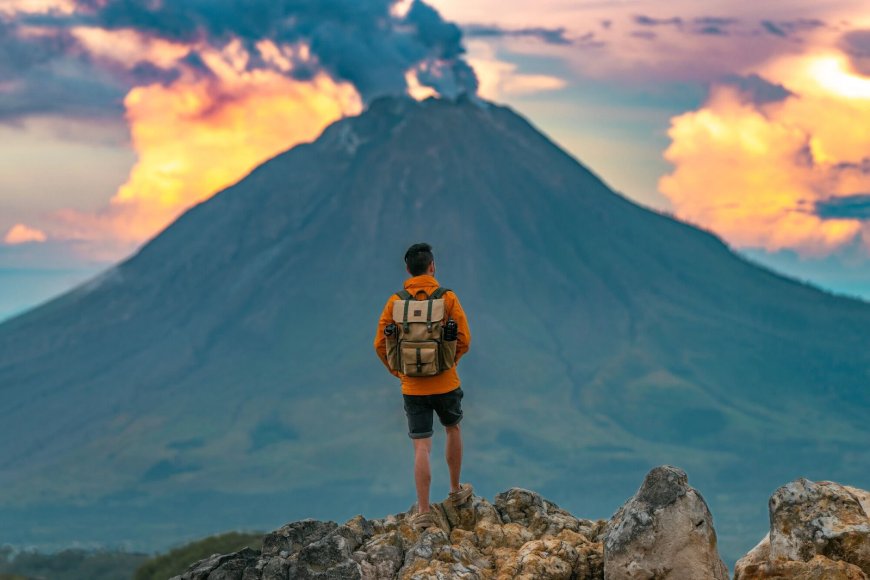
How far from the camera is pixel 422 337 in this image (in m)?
15.4

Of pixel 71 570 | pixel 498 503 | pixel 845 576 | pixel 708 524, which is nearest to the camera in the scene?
pixel 845 576

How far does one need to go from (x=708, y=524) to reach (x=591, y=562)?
4.47ft

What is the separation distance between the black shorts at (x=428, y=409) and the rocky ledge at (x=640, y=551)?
117cm

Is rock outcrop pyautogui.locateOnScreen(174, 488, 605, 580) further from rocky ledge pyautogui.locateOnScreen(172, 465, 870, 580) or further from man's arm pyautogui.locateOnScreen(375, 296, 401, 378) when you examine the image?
man's arm pyautogui.locateOnScreen(375, 296, 401, 378)

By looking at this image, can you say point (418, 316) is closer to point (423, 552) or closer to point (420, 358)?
point (420, 358)

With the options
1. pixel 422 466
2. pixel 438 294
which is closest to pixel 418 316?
pixel 438 294

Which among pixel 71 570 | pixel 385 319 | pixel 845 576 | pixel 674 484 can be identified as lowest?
pixel 845 576

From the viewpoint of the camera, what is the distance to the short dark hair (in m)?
15.7

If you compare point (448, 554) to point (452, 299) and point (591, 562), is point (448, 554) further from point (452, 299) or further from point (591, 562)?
point (452, 299)

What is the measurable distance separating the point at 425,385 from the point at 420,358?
0.45 metres

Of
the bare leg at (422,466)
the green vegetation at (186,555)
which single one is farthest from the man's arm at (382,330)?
the green vegetation at (186,555)

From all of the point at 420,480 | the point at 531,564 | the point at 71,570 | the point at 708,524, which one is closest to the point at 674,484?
the point at 708,524

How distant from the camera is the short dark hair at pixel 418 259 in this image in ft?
51.5

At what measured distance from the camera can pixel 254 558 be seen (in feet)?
48.4
